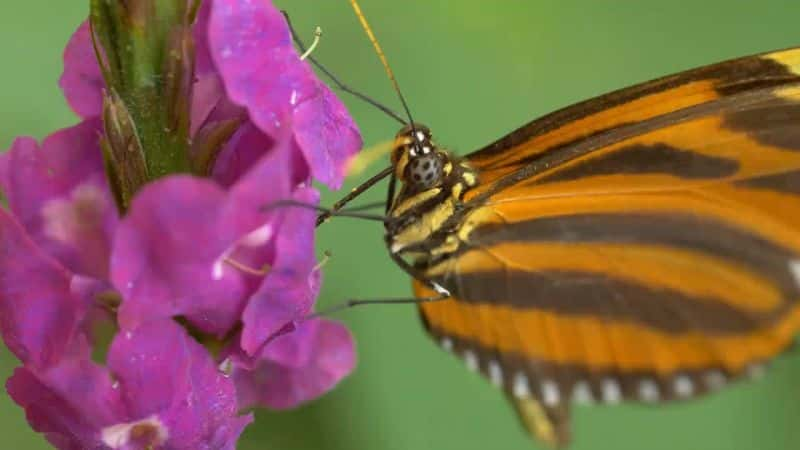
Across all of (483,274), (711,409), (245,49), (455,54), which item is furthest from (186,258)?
(711,409)

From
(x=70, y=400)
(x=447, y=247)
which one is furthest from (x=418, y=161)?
(x=70, y=400)

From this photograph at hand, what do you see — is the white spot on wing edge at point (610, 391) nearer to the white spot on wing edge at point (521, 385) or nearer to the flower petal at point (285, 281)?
the white spot on wing edge at point (521, 385)

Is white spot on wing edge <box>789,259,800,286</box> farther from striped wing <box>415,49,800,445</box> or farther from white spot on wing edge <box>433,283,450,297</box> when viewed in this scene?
white spot on wing edge <box>433,283,450,297</box>

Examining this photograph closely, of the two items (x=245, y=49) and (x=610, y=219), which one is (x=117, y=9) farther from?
(x=610, y=219)

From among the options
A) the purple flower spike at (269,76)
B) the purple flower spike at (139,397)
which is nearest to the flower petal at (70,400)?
the purple flower spike at (139,397)

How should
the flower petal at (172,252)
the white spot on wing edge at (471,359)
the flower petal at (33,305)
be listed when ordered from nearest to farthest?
the flower petal at (172,252) → the flower petal at (33,305) → the white spot on wing edge at (471,359)

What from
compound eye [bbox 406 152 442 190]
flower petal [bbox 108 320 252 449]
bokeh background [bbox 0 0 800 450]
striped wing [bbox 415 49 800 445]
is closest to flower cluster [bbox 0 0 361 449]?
flower petal [bbox 108 320 252 449]
